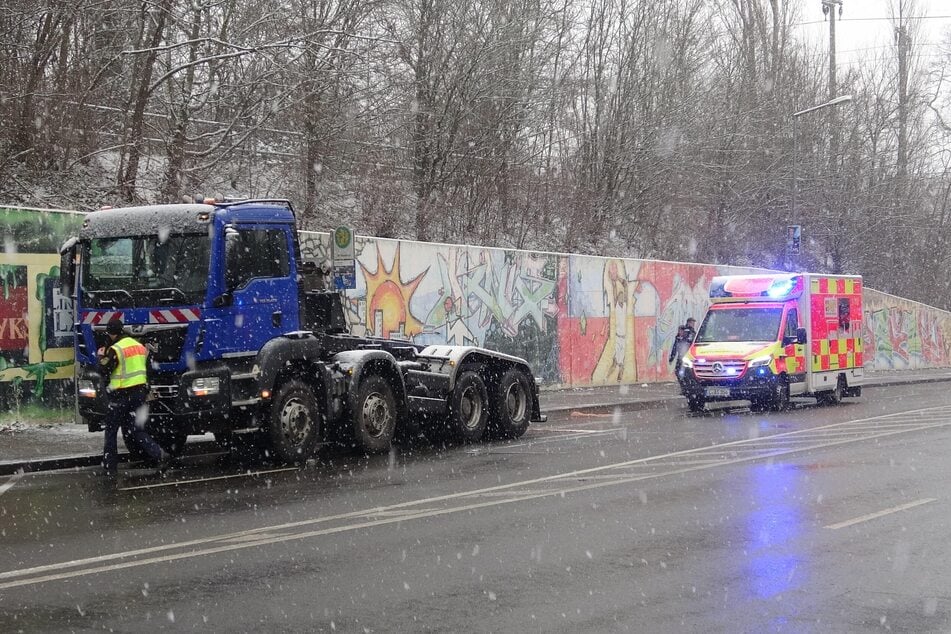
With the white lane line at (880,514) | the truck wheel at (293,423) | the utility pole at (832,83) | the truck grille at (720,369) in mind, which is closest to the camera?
the white lane line at (880,514)

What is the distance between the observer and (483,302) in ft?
79.9

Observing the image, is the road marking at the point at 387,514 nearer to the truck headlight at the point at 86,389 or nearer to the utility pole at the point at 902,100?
the truck headlight at the point at 86,389

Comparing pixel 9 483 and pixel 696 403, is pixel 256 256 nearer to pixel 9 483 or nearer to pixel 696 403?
pixel 9 483

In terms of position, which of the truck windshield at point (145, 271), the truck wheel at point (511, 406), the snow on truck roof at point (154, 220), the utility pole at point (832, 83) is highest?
the utility pole at point (832, 83)

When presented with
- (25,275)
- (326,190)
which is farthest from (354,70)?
(25,275)

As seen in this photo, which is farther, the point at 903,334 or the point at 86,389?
the point at 903,334

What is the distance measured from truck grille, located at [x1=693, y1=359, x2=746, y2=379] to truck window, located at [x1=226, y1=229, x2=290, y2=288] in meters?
9.86

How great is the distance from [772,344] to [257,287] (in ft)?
37.2

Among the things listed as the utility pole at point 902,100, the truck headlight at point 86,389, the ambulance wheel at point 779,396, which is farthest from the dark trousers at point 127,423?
the utility pole at point 902,100

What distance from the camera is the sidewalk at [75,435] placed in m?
13.6

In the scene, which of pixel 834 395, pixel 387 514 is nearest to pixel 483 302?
pixel 834 395

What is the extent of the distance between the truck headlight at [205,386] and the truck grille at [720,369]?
10.8 m

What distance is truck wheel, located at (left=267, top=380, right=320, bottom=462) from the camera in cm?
1349

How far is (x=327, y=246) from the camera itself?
19.7 m
